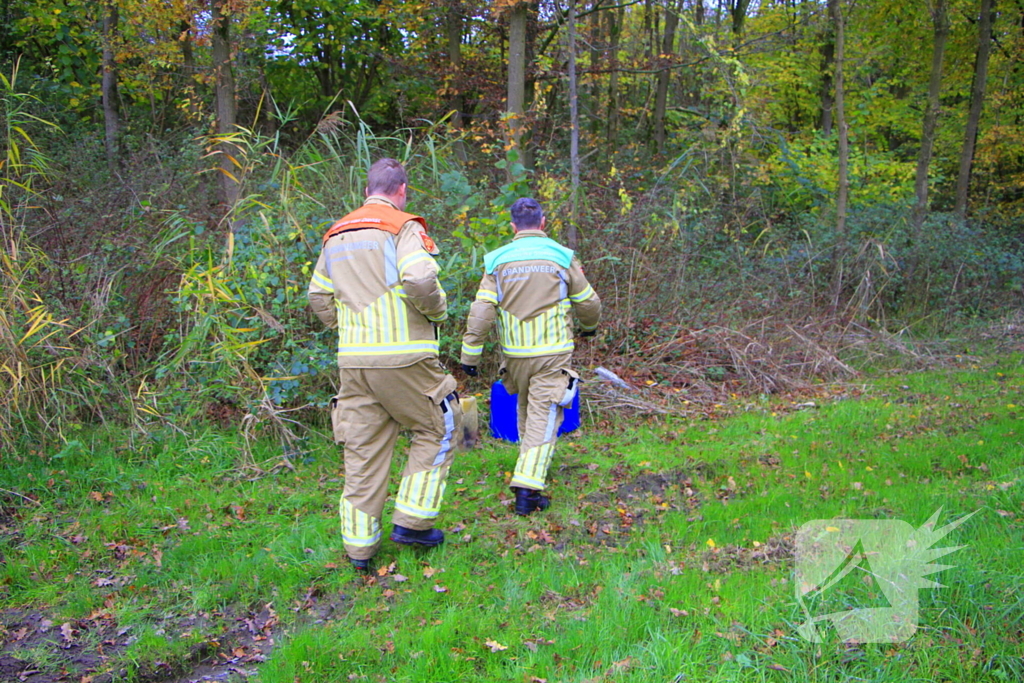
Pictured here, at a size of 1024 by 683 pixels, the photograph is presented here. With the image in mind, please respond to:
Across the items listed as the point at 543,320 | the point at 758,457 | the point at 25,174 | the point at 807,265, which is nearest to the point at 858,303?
the point at 807,265

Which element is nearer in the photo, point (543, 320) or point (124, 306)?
point (543, 320)

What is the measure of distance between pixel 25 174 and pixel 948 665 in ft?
24.6

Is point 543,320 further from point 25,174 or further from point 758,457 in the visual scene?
point 25,174

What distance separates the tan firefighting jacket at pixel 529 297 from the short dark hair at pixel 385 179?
916 millimetres

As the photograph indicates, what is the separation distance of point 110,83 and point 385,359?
902cm

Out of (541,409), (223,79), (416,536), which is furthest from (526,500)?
(223,79)

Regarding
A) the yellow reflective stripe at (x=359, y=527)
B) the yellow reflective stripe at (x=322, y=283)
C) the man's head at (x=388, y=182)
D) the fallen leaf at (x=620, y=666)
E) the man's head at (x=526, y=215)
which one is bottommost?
the fallen leaf at (x=620, y=666)

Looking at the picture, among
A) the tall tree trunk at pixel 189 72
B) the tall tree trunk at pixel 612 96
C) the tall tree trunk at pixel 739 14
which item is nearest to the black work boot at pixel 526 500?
the tall tree trunk at pixel 189 72

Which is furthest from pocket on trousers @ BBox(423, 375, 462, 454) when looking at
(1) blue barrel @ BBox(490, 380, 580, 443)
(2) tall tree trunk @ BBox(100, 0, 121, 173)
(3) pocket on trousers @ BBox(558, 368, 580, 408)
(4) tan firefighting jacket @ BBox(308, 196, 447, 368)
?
(2) tall tree trunk @ BBox(100, 0, 121, 173)

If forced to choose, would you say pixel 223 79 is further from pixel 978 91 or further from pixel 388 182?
pixel 978 91

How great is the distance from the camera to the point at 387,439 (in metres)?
4.34

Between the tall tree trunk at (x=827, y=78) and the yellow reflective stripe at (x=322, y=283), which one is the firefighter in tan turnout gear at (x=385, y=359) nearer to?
the yellow reflective stripe at (x=322, y=283)

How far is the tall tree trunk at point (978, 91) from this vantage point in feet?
44.5

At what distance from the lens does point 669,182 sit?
10.2m
